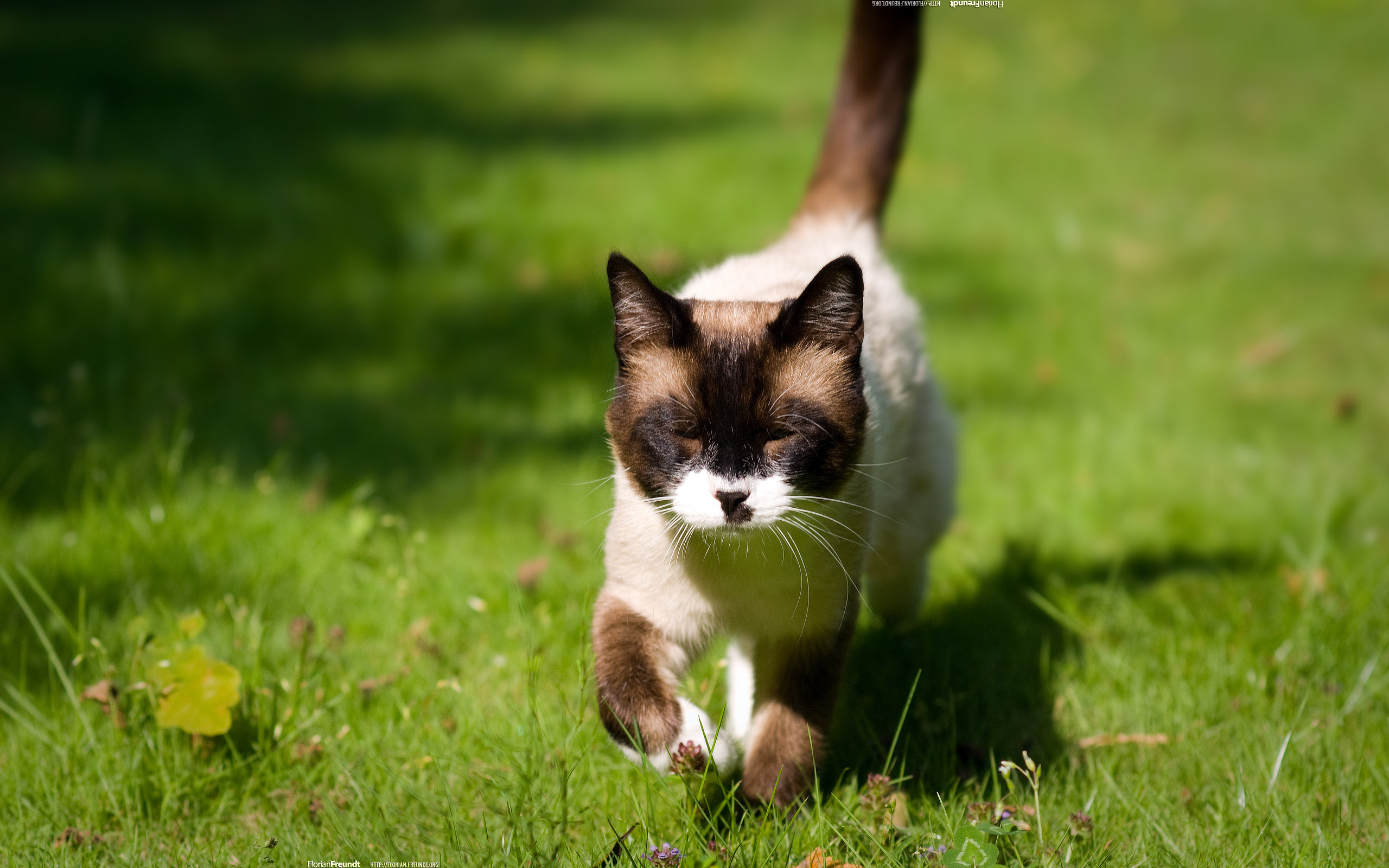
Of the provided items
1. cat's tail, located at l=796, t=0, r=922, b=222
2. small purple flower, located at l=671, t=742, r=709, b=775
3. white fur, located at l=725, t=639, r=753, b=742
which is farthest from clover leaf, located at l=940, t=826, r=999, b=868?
cat's tail, located at l=796, t=0, r=922, b=222

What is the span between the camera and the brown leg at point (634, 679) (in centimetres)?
224

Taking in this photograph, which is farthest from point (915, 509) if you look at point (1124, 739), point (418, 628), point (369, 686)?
point (369, 686)

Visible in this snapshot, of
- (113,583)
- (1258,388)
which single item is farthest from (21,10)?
(1258,388)

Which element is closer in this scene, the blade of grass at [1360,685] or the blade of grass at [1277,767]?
the blade of grass at [1277,767]

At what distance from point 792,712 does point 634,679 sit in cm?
38

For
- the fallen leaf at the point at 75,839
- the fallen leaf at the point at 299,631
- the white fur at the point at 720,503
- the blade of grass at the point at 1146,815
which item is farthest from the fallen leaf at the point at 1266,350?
the fallen leaf at the point at 75,839

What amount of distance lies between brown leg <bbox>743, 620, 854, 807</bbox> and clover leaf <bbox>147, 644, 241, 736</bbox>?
1.17 metres

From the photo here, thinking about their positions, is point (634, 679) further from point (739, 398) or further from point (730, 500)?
point (739, 398)

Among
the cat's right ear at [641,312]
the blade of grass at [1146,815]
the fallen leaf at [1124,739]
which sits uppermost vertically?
the cat's right ear at [641,312]

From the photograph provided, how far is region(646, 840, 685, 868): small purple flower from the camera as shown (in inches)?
77.5

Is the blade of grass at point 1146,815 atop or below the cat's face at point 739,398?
below

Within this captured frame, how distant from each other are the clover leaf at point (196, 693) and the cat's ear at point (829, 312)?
1.45 m

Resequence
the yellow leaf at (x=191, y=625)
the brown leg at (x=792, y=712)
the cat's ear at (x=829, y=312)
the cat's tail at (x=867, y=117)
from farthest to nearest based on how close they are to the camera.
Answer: the cat's tail at (x=867, y=117) → the yellow leaf at (x=191, y=625) → the brown leg at (x=792, y=712) → the cat's ear at (x=829, y=312)

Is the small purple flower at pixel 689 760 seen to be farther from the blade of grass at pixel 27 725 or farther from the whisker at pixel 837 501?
the blade of grass at pixel 27 725
